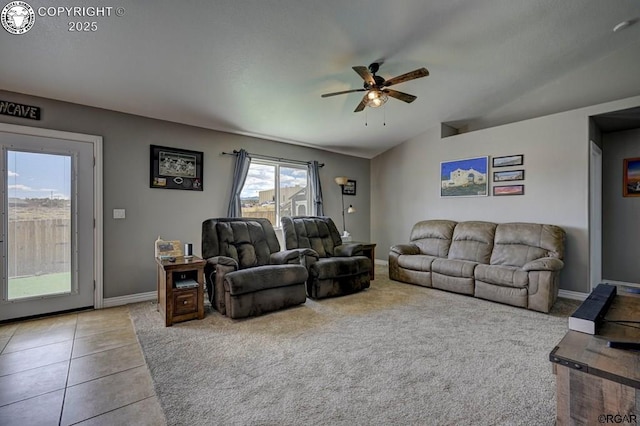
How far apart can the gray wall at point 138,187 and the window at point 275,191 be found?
0.46 meters

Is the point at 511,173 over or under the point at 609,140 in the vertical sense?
under

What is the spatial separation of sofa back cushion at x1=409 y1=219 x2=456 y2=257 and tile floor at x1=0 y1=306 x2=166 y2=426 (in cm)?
432

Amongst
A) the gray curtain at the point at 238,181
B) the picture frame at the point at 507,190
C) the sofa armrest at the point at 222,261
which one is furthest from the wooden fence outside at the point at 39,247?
the picture frame at the point at 507,190

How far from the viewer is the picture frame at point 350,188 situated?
20.4ft

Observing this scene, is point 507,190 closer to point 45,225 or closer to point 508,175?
point 508,175

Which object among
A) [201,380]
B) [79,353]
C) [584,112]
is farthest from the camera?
[584,112]

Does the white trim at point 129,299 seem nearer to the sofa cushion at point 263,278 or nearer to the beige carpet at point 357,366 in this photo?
the beige carpet at point 357,366

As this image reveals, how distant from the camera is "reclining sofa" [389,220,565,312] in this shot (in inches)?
136

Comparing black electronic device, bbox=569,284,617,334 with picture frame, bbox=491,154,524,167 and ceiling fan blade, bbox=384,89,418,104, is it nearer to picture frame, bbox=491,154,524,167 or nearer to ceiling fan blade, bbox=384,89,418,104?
ceiling fan blade, bbox=384,89,418,104

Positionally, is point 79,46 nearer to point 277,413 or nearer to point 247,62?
point 247,62

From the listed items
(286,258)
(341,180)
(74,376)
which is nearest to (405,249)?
(341,180)

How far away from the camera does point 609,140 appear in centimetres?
471

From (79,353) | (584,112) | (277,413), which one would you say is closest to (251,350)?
(277,413)

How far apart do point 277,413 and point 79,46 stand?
3.32 m
